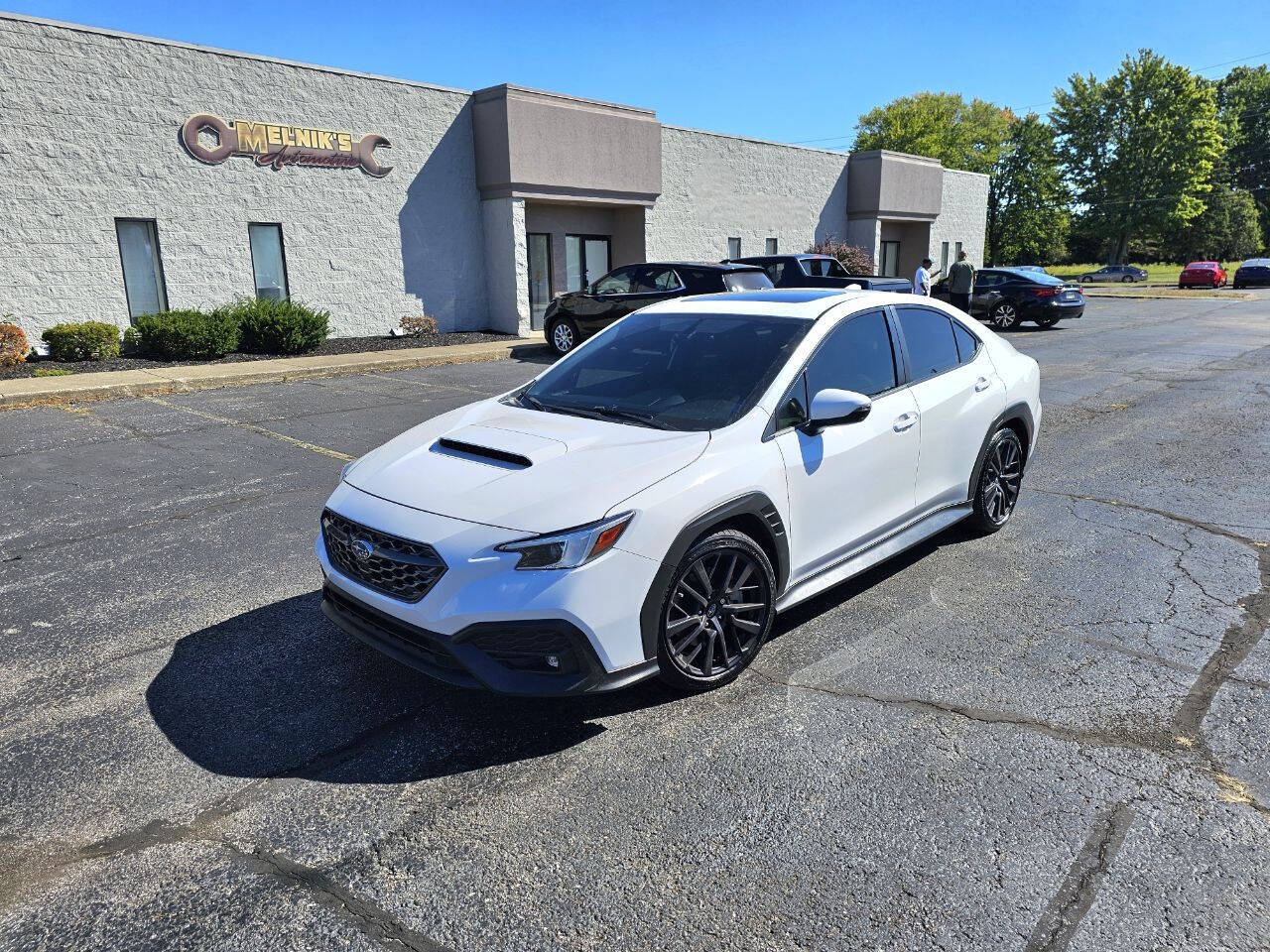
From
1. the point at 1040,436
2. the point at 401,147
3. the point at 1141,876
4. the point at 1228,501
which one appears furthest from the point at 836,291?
the point at 401,147

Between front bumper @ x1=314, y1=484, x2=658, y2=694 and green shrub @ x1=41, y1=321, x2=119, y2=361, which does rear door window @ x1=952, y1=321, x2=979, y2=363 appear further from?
green shrub @ x1=41, y1=321, x2=119, y2=361

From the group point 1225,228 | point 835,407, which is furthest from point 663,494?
point 1225,228

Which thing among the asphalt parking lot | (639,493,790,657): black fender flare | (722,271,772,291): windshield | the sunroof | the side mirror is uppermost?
the sunroof

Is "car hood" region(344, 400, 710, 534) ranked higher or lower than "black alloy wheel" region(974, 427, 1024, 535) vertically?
higher

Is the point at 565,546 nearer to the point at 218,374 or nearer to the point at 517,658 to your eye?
the point at 517,658

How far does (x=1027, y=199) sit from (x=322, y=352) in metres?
71.1

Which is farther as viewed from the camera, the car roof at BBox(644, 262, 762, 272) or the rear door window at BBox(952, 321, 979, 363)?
the car roof at BBox(644, 262, 762, 272)

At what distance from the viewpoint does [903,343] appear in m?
4.92

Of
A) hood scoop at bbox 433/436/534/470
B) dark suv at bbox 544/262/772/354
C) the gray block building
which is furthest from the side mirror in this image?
the gray block building

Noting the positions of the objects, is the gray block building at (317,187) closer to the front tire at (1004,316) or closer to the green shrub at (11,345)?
the green shrub at (11,345)

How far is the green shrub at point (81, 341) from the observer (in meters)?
13.8

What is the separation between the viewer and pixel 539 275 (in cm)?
2173

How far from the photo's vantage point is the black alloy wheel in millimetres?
5566

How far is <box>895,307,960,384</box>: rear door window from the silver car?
66.9m
